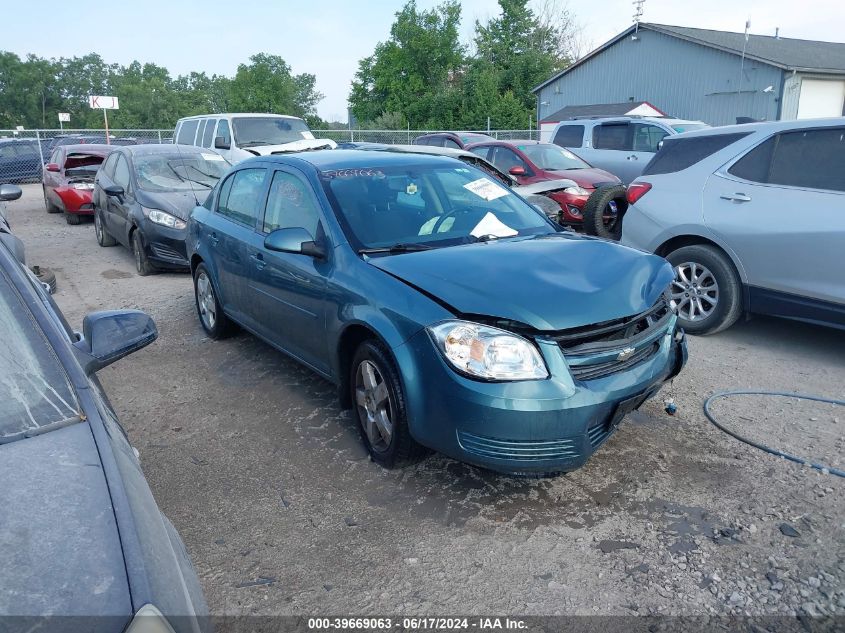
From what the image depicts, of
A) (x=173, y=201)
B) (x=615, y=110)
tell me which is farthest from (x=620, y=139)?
(x=615, y=110)

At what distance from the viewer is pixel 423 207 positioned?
4.30 m

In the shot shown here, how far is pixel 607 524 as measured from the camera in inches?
125

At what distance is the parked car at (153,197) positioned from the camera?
8.67 m

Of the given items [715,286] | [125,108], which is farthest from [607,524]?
[125,108]

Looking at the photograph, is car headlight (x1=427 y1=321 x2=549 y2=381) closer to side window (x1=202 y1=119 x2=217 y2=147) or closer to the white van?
the white van

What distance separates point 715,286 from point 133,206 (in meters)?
7.33

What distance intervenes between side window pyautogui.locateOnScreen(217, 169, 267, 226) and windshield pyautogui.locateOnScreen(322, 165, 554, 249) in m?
0.93

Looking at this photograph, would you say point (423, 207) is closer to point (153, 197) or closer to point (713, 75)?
point (153, 197)

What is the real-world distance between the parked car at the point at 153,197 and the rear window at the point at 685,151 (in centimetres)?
579

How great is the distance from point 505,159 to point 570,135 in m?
3.57

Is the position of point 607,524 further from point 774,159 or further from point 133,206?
point 133,206

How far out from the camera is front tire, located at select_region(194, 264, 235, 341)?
5.86m

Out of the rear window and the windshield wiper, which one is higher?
the rear window

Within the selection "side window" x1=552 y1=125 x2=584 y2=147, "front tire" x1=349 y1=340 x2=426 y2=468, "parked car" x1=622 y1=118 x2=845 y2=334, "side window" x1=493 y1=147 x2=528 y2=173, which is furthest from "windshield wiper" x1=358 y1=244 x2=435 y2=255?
"side window" x1=552 y1=125 x2=584 y2=147
